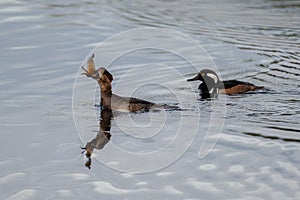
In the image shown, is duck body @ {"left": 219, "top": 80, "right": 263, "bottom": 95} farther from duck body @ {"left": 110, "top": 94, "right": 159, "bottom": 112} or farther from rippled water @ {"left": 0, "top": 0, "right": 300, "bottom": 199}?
duck body @ {"left": 110, "top": 94, "right": 159, "bottom": 112}

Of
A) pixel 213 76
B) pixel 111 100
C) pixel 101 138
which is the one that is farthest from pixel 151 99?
pixel 101 138

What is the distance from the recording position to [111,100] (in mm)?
12062

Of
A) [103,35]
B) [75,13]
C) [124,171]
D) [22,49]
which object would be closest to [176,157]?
[124,171]

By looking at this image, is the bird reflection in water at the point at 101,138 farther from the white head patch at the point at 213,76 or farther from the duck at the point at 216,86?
the white head patch at the point at 213,76

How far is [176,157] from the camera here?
9.66 meters

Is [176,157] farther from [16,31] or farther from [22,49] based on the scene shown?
[16,31]

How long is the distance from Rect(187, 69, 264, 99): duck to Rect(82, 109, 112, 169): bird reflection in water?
2.15 m

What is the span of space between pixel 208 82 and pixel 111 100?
7.47 feet

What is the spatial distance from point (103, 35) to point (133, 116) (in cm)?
654

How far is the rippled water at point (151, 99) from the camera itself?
8.73 metres

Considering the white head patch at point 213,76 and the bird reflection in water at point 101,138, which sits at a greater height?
the white head patch at point 213,76

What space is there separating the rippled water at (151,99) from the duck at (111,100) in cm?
19

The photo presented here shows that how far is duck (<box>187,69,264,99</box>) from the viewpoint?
1316cm

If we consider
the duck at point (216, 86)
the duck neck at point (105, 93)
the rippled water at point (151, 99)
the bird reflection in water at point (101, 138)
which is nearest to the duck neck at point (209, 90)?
the duck at point (216, 86)
